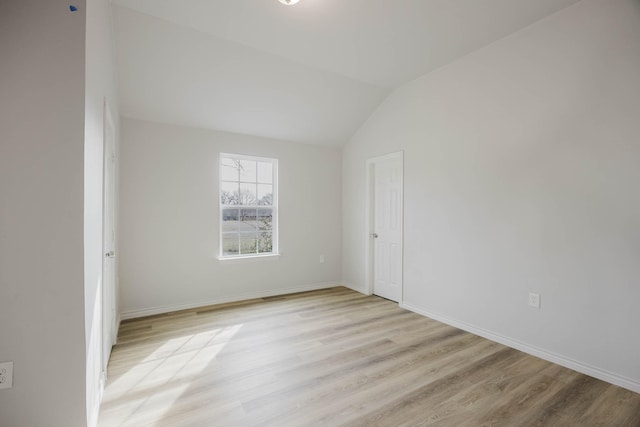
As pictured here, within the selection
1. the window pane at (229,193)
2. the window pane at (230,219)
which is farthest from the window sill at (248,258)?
the window pane at (229,193)

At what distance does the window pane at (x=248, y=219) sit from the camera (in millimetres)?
4332

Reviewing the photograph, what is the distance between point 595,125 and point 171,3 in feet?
11.6

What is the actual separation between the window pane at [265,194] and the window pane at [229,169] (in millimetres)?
408

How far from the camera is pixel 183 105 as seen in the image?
3.49 m

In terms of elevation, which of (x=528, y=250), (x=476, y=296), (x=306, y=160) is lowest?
(x=476, y=296)

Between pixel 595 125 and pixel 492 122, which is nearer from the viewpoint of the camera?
pixel 595 125

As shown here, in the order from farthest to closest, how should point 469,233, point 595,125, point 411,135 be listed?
point 411,135, point 469,233, point 595,125

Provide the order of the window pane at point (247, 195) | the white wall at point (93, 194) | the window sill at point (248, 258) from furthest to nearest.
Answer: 1. the window pane at point (247, 195)
2. the window sill at point (248, 258)
3. the white wall at point (93, 194)

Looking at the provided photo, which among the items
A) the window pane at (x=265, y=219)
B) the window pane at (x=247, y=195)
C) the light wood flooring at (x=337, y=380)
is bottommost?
the light wood flooring at (x=337, y=380)

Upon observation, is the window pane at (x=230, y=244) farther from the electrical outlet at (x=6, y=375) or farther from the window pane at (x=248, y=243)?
the electrical outlet at (x=6, y=375)

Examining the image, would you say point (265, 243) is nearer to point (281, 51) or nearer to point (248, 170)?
point (248, 170)

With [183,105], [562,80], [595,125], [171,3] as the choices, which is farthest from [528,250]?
[183,105]

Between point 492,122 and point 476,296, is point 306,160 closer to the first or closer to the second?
point 492,122

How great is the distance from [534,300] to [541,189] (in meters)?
1.00
